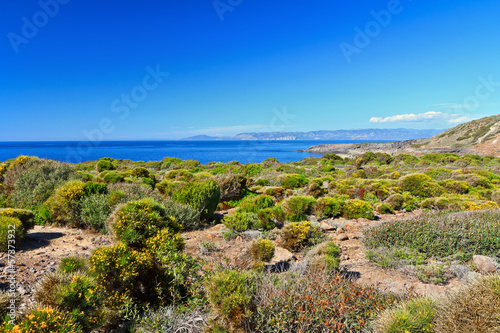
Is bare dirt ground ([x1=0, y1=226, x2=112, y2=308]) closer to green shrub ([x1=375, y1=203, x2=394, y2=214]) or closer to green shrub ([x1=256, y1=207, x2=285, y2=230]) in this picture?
green shrub ([x1=256, y1=207, x2=285, y2=230])

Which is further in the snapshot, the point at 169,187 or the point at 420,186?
the point at 420,186

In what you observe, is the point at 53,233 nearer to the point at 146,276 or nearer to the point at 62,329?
the point at 146,276

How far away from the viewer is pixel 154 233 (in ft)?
14.0

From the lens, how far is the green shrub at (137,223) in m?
4.12

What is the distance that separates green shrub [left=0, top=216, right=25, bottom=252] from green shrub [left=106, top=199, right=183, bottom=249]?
111 inches

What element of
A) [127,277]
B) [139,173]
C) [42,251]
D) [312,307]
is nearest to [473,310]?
[312,307]

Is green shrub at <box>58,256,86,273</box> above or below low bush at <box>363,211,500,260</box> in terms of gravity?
above

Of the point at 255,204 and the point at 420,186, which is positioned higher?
the point at 255,204

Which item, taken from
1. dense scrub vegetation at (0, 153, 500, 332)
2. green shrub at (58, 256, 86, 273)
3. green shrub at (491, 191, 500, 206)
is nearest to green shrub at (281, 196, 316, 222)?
dense scrub vegetation at (0, 153, 500, 332)


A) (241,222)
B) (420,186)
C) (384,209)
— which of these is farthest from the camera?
(420,186)

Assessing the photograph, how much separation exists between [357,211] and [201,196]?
20.4ft

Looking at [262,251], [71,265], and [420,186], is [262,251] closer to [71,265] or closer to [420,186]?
[71,265]

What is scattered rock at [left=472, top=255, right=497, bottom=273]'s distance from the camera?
4852mm

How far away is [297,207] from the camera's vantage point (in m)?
9.48
